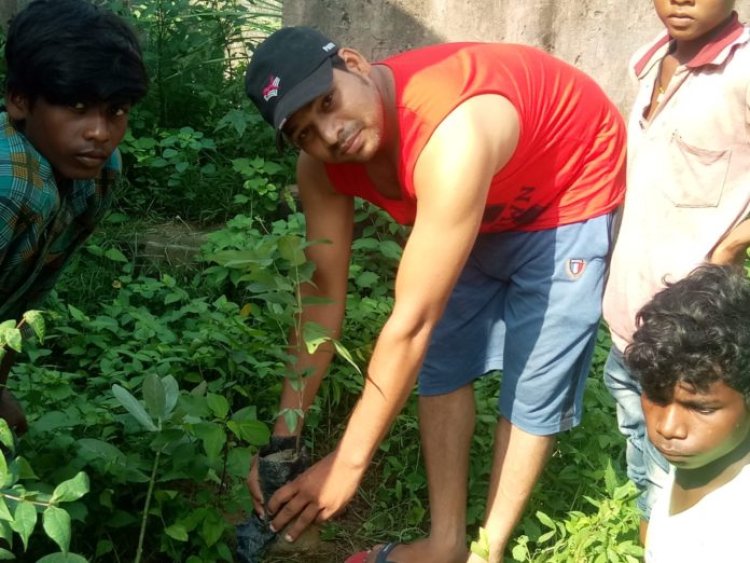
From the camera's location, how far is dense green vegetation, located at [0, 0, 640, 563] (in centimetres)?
283

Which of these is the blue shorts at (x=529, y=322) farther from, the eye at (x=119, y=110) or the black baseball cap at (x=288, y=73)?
the eye at (x=119, y=110)

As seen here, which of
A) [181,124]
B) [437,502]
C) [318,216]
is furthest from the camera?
[181,124]

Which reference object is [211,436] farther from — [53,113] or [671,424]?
[671,424]

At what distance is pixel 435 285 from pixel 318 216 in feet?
2.04

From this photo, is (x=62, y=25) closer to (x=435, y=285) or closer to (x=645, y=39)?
(x=435, y=285)

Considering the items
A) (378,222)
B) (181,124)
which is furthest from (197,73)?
(378,222)

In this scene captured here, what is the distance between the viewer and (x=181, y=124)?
561 cm

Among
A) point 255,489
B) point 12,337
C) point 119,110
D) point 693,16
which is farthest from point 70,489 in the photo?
point 693,16

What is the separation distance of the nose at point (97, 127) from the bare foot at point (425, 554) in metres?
1.50

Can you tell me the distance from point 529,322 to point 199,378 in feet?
3.80

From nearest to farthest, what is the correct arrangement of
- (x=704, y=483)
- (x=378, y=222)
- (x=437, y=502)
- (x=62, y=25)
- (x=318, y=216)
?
(x=704, y=483)
(x=62, y=25)
(x=318, y=216)
(x=437, y=502)
(x=378, y=222)

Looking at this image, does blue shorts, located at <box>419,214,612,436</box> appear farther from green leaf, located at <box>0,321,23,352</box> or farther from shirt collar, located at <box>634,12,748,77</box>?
green leaf, located at <box>0,321,23,352</box>

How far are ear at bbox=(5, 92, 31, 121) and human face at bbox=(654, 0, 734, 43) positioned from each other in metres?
1.59

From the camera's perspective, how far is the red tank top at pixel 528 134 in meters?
2.64
